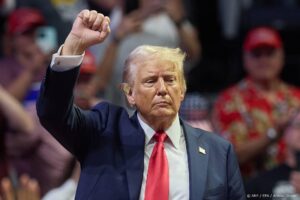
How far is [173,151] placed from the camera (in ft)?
11.6

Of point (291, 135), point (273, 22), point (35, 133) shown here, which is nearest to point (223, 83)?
point (273, 22)

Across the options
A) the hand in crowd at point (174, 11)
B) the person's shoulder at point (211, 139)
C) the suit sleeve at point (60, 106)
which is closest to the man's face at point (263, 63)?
the hand in crowd at point (174, 11)

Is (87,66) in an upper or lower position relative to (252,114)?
upper

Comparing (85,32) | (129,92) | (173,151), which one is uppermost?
(85,32)

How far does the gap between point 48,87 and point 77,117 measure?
7.3 inches

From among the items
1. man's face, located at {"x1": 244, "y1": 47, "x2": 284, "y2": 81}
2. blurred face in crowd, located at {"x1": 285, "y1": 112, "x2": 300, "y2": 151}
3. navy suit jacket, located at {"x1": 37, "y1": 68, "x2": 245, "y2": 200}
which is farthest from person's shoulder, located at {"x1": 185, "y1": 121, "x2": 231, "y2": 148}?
man's face, located at {"x1": 244, "y1": 47, "x2": 284, "y2": 81}

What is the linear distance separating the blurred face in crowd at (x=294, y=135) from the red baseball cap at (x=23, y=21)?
Result: 1.75 metres

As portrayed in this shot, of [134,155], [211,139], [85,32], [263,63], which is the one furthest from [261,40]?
[85,32]

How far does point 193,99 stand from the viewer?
582 cm

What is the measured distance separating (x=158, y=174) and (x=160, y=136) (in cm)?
17

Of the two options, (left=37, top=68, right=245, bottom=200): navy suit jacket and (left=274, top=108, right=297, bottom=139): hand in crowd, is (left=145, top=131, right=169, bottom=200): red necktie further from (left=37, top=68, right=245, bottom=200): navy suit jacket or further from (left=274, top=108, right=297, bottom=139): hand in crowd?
(left=274, top=108, right=297, bottom=139): hand in crowd

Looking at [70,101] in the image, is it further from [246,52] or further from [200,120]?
[246,52]

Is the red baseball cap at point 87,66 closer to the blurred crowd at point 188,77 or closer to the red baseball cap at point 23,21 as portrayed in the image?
the blurred crowd at point 188,77

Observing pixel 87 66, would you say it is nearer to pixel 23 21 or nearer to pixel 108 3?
pixel 23 21
